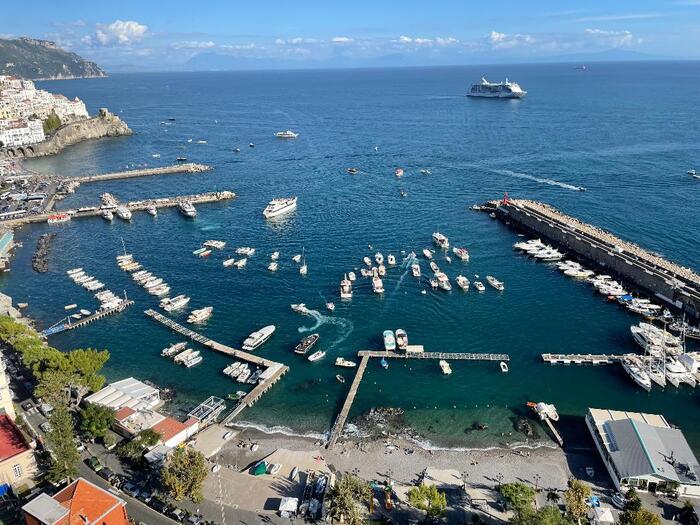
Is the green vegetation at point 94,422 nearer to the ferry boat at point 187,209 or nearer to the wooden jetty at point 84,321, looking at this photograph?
the wooden jetty at point 84,321

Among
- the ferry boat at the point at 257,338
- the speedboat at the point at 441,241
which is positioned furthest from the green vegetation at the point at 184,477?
the speedboat at the point at 441,241

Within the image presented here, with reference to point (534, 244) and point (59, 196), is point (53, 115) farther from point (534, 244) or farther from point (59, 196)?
point (534, 244)

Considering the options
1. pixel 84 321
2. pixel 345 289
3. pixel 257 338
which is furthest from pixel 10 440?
pixel 345 289

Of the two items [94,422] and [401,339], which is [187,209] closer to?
[401,339]

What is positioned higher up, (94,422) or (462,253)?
(462,253)

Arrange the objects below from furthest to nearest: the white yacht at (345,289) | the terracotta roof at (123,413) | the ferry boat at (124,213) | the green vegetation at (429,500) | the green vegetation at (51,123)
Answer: the green vegetation at (51,123)
the ferry boat at (124,213)
the white yacht at (345,289)
the terracotta roof at (123,413)
the green vegetation at (429,500)

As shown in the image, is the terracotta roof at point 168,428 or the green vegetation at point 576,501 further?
the terracotta roof at point 168,428

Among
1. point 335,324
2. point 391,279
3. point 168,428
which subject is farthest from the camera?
point 391,279

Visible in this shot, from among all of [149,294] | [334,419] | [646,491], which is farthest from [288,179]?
[646,491]
